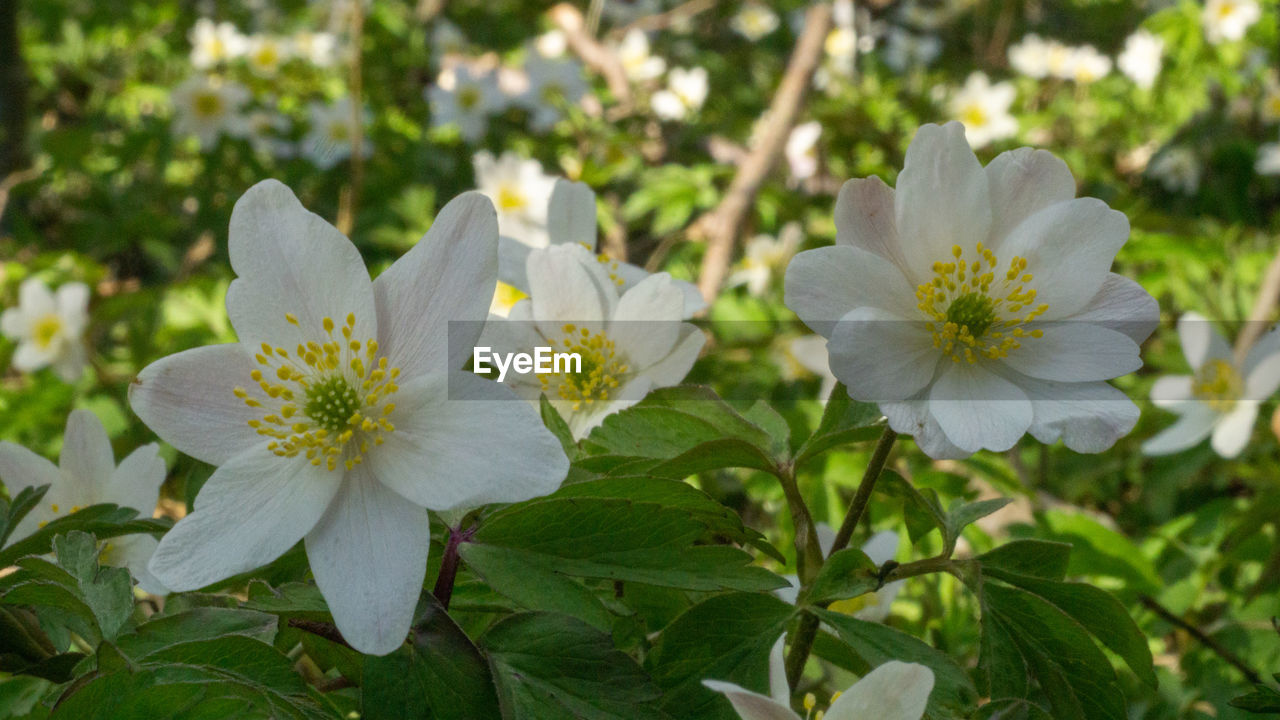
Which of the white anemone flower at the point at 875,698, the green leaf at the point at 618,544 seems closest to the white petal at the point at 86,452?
the green leaf at the point at 618,544

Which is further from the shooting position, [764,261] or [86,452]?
[764,261]

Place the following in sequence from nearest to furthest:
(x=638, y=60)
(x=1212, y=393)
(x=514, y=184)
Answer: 1. (x=1212, y=393)
2. (x=514, y=184)
3. (x=638, y=60)

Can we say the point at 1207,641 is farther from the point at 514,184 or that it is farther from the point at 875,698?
the point at 514,184

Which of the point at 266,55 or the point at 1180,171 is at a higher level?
the point at 1180,171

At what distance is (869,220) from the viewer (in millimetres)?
692

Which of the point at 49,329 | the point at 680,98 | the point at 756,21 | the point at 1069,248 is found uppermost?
the point at 756,21

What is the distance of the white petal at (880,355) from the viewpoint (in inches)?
25.0

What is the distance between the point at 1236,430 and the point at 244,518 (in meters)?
1.55

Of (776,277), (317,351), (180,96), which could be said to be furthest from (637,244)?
(317,351)

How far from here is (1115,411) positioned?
634 millimetres

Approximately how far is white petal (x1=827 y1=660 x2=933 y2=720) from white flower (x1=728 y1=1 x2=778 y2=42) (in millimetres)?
5113

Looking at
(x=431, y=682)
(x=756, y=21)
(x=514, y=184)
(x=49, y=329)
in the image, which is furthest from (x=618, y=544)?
(x=756, y=21)

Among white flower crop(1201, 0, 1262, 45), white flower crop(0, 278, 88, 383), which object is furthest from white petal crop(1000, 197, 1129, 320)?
white flower crop(1201, 0, 1262, 45)

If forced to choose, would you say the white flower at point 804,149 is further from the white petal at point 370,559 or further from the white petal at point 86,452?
the white petal at point 370,559
